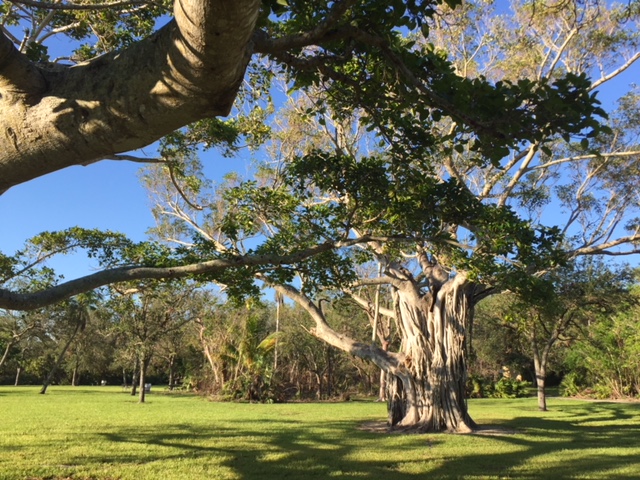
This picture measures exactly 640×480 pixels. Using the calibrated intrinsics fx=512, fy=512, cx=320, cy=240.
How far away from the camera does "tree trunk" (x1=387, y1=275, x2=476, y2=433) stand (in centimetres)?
1291

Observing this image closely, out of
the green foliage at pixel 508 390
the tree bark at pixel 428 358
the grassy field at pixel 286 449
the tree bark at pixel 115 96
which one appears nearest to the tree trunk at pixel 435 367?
the tree bark at pixel 428 358

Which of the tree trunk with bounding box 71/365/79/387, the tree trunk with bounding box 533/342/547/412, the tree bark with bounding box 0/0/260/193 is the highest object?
the tree bark with bounding box 0/0/260/193

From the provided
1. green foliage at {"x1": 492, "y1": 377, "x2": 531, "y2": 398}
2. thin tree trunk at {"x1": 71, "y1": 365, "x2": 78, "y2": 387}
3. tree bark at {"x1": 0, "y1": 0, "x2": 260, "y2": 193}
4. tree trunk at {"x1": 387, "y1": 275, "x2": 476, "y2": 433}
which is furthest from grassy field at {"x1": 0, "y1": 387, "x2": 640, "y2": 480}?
thin tree trunk at {"x1": 71, "y1": 365, "x2": 78, "y2": 387}

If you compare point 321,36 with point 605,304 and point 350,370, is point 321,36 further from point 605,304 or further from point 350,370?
point 350,370

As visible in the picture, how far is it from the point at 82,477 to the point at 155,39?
6439 millimetres

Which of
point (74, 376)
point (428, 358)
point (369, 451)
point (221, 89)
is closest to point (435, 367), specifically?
point (428, 358)

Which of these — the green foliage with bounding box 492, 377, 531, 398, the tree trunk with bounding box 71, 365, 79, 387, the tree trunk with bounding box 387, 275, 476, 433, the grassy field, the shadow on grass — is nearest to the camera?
the grassy field

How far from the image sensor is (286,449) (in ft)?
30.8

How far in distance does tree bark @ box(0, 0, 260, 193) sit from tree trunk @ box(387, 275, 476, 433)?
11950mm

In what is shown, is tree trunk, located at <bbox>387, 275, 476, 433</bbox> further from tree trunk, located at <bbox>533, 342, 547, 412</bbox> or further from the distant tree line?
tree trunk, located at <bbox>533, 342, 547, 412</bbox>

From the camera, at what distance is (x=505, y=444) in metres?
10.5

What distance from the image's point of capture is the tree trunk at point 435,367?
12914 mm

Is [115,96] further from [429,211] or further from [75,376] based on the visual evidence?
[75,376]

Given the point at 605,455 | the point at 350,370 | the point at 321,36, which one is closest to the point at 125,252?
the point at 321,36
